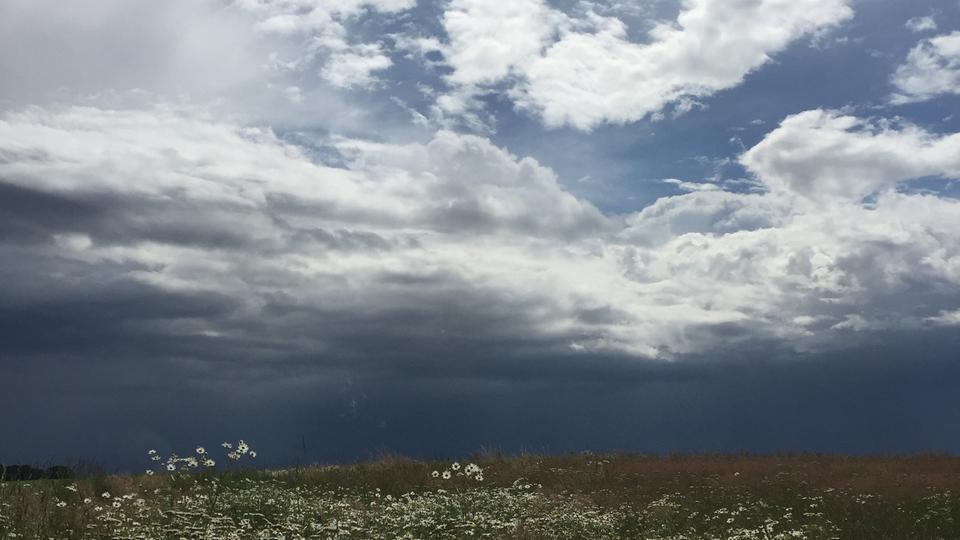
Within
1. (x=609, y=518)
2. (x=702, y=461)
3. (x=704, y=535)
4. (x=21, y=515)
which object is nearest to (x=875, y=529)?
(x=704, y=535)

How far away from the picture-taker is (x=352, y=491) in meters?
29.5

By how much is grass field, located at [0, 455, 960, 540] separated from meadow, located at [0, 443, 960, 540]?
0.06 meters

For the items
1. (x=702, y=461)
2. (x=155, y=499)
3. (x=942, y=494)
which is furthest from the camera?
(x=702, y=461)

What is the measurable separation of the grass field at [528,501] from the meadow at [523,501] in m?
0.06

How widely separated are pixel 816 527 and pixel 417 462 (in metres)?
17.8

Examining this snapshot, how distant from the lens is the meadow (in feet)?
64.0

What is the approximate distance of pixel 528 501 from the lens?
88.4 feet

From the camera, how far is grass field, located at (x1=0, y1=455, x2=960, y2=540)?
19.5 meters

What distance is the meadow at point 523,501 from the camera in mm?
19516

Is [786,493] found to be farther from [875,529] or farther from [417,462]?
[417,462]

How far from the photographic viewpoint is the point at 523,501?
26406 mm

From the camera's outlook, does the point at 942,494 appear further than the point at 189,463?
Yes

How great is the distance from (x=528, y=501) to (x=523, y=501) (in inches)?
22.8

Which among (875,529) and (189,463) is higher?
(189,463)
